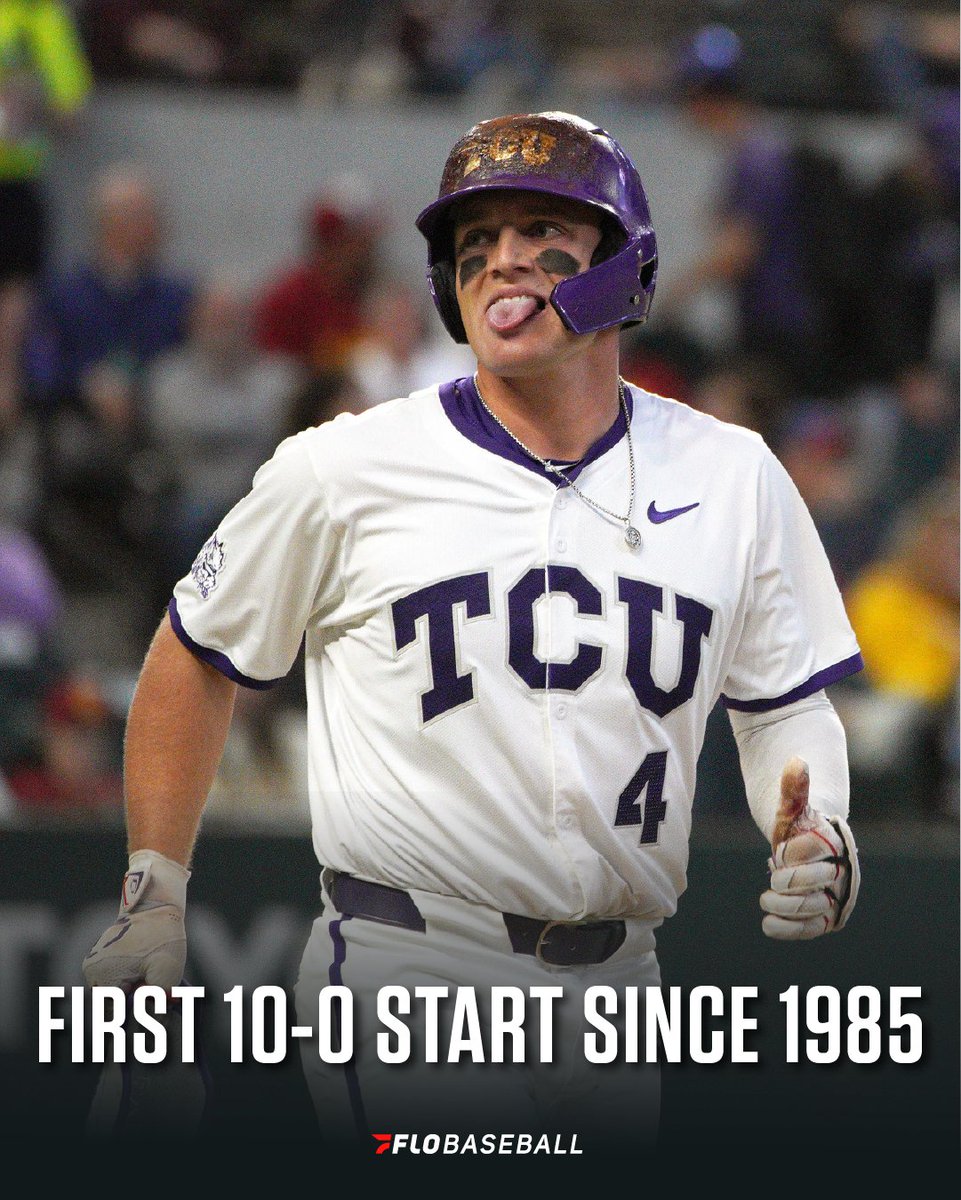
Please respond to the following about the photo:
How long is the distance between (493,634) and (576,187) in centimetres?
69

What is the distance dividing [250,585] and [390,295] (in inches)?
151

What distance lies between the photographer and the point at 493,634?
9.01 feet

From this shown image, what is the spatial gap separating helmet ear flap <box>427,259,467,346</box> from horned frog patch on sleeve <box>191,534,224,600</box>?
53 centimetres

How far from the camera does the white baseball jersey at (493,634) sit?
2.74m

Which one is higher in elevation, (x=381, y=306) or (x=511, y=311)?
(x=381, y=306)

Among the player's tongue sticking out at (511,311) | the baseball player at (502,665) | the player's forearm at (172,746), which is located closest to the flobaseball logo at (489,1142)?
the baseball player at (502,665)

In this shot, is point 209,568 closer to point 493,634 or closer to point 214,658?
point 214,658

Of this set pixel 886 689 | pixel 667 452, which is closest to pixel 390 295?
pixel 886 689

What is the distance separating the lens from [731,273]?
23.4 ft

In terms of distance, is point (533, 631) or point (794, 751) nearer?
point (533, 631)

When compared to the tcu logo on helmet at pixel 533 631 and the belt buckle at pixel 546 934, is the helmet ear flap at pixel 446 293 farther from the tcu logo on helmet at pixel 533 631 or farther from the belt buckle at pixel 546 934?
the belt buckle at pixel 546 934

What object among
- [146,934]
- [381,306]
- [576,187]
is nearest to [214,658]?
[146,934]

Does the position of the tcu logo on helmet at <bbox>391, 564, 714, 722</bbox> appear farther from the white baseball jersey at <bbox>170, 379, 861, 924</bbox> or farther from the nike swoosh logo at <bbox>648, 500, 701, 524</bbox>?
the nike swoosh logo at <bbox>648, 500, 701, 524</bbox>

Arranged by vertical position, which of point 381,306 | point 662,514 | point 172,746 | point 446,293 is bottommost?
point 172,746
